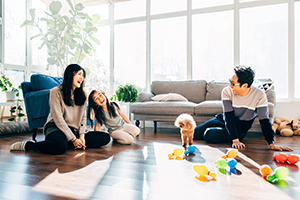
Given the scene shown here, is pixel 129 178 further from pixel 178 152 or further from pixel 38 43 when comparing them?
pixel 38 43

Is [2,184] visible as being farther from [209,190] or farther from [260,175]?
[260,175]

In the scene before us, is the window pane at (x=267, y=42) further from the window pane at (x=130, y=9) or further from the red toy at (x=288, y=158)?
the red toy at (x=288, y=158)

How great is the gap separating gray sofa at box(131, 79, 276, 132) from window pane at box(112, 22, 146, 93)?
0.78 metres

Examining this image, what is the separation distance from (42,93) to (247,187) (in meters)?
2.27

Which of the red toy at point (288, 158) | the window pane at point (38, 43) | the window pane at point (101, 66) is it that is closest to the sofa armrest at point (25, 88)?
the window pane at point (38, 43)

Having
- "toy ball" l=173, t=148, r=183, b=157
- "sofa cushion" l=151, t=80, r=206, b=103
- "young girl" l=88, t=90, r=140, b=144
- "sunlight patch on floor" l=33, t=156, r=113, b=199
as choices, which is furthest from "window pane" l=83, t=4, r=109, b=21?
"sunlight patch on floor" l=33, t=156, r=113, b=199

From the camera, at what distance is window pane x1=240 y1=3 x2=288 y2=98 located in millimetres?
3926

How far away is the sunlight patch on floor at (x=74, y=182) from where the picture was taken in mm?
1081

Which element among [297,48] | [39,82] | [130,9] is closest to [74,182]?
[39,82]

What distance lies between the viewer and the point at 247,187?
114 centimetres

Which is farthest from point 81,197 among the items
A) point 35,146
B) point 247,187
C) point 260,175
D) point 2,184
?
point 35,146

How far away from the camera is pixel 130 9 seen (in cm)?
497

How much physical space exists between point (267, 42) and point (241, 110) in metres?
2.47

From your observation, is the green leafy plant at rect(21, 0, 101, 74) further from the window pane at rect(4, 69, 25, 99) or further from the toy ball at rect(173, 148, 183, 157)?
the toy ball at rect(173, 148, 183, 157)
